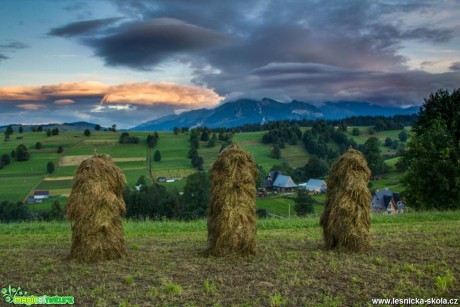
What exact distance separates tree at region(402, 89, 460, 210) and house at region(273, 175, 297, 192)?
229 feet

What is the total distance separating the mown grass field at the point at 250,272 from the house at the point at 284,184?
89.7 metres

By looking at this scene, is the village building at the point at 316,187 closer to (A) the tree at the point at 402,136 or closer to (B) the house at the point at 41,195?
(B) the house at the point at 41,195

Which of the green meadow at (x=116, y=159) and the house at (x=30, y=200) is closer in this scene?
the house at (x=30, y=200)

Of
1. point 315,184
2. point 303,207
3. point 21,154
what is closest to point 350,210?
point 303,207

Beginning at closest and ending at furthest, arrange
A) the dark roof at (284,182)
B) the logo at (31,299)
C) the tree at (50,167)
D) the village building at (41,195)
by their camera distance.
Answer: the logo at (31,299), the village building at (41,195), the tree at (50,167), the dark roof at (284,182)

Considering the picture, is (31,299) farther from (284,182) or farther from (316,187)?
(284,182)

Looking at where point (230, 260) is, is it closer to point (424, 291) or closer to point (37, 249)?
point (424, 291)

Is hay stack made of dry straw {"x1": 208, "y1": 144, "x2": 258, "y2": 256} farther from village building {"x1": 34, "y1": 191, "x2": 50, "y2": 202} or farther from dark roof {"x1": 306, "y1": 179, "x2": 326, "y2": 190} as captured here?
dark roof {"x1": 306, "y1": 179, "x2": 326, "y2": 190}

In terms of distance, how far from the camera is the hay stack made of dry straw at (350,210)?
48.6 feet

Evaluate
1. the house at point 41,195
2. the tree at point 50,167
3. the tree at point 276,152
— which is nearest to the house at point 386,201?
the tree at point 276,152

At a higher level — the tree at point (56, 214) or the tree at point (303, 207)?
the tree at point (56, 214)

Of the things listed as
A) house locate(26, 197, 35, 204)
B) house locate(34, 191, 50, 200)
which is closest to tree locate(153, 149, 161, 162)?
house locate(34, 191, 50, 200)

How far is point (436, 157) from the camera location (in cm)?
3512

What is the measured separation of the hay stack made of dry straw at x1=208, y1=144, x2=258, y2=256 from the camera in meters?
14.4
